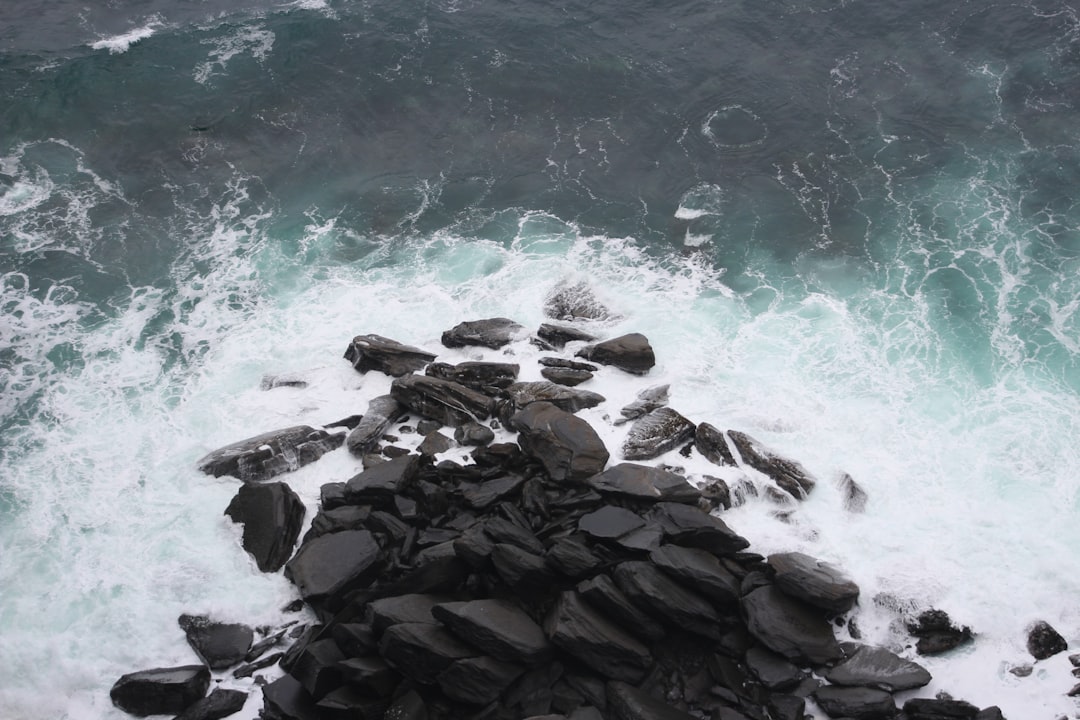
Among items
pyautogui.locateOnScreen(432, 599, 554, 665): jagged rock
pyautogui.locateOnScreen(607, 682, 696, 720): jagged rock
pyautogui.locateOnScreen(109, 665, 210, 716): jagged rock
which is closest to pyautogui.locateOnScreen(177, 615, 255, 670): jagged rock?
pyautogui.locateOnScreen(109, 665, 210, 716): jagged rock

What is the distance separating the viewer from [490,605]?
1159 inches

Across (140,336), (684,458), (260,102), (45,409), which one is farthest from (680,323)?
(260,102)

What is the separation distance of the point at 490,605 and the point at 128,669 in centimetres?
1454

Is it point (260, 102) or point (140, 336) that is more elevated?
point (260, 102)

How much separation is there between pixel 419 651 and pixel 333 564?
241 inches

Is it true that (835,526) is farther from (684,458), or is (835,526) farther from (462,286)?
(462,286)

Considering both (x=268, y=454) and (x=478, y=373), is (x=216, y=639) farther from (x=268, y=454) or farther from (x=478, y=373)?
(x=478, y=373)

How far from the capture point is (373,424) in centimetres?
3928

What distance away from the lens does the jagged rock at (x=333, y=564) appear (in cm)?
3139

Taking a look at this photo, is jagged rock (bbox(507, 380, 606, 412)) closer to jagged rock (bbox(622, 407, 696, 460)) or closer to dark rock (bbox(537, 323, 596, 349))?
jagged rock (bbox(622, 407, 696, 460))

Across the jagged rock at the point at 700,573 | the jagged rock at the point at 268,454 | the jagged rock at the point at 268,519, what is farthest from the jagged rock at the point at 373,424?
the jagged rock at the point at 700,573

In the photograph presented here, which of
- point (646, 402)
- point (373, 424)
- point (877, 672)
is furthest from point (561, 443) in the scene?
point (877, 672)

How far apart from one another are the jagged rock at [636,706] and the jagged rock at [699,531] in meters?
6.21

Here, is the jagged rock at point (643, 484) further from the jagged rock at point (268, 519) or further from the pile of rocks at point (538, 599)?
the jagged rock at point (268, 519)
